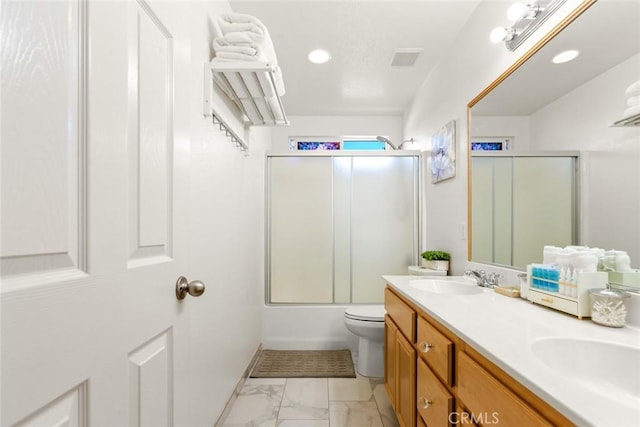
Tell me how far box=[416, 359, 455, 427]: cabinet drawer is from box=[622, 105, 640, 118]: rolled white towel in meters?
1.06

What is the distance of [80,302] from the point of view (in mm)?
483

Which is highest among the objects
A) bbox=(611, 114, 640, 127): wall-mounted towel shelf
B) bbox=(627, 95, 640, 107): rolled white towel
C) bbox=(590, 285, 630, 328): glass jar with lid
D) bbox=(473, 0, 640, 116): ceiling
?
bbox=(473, 0, 640, 116): ceiling

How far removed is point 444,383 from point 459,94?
182 cm

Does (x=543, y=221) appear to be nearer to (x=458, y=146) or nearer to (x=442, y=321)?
(x=442, y=321)

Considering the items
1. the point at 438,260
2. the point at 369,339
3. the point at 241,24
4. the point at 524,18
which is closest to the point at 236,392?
the point at 369,339

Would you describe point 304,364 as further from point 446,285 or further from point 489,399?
point 489,399

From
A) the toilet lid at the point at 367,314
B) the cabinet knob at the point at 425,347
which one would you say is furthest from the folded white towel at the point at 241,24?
the toilet lid at the point at 367,314

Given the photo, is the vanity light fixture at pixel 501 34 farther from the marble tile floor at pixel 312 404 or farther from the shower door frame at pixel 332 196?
the marble tile floor at pixel 312 404

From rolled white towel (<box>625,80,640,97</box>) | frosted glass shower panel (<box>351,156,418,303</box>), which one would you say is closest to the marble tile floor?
frosted glass shower panel (<box>351,156,418,303</box>)

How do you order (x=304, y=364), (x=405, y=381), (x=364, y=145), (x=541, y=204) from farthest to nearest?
(x=364, y=145)
(x=304, y=364)
(x=405, y=381)
(x=541, y=204)

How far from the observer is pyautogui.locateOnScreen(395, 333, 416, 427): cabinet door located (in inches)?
51.7

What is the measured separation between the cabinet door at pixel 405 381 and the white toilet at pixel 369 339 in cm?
67

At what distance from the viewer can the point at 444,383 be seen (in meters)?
0.99

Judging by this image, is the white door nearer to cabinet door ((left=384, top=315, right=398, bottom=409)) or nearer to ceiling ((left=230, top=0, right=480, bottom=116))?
cabinet door ((left=384, top=315, right=398, bottom=409))
